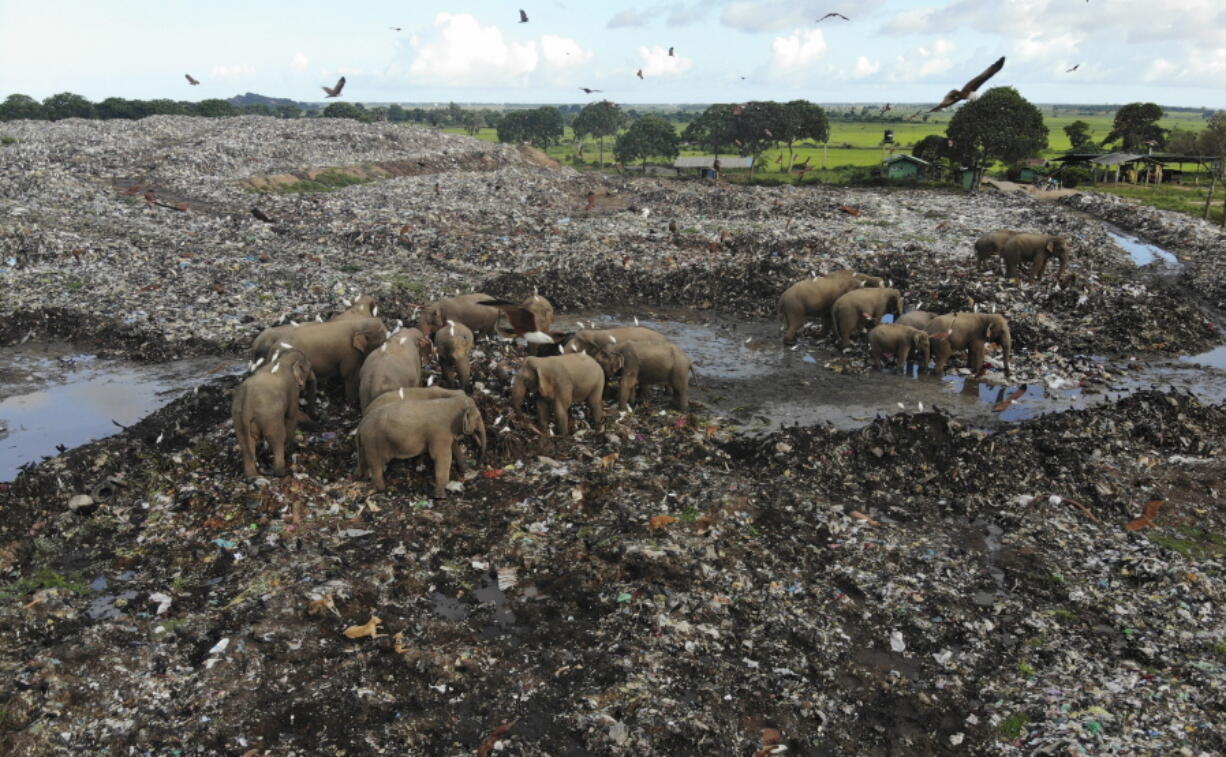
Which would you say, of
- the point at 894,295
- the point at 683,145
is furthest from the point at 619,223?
the point at 683,145

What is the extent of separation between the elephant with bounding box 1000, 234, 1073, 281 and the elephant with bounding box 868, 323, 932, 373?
22.1 feet

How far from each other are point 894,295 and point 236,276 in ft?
43.7

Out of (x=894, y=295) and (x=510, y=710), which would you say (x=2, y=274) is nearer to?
(x=510, y=710)

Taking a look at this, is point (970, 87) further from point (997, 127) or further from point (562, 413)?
point (997, 127)

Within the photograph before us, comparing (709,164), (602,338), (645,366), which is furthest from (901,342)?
(709,164)

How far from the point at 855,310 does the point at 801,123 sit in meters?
45.0

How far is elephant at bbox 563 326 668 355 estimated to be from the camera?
416 inches

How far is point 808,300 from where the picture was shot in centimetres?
1366

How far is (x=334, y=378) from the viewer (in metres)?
10.6

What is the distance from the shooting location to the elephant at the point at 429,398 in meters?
8.27

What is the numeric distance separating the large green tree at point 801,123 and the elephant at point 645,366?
152 feet

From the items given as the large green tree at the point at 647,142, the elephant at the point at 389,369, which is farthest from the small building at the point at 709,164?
the elephant at the point at 389,369

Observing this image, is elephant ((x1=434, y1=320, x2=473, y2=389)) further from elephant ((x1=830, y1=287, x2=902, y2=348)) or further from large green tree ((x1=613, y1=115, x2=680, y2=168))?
large green tree ((x1=613, y1=115, x2=680, y2=168))

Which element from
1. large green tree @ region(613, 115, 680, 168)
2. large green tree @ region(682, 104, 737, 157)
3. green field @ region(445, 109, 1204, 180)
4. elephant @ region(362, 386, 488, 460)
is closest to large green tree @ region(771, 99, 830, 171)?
green field @ region(445, 109, 1204, 180)
